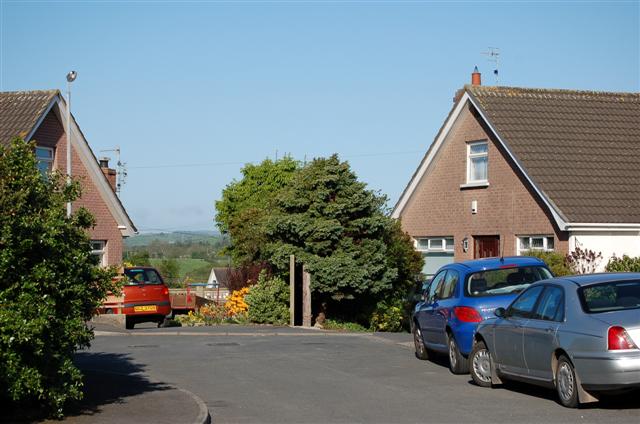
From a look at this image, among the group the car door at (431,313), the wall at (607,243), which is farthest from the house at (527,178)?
the car door at (431,313)

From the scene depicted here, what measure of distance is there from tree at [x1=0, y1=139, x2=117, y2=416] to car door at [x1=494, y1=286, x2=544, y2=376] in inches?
199

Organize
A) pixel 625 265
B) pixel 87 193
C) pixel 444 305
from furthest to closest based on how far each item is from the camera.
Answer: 1. pixel 87 193
2. pixel 625 265
3. pixel 444 305

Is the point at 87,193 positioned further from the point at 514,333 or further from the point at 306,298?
the point at 514,333

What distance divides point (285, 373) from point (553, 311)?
5269mm

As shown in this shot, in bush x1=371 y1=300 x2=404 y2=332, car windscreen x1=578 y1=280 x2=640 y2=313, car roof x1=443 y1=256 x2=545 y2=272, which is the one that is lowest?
bush x1=371 y1=300 x2=404 y2=332

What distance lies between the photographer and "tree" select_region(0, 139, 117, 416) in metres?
10.3

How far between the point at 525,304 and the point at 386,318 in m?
15.0

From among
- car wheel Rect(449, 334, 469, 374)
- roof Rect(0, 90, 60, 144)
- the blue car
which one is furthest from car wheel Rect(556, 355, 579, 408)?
roof Rect(0, 90, 60, 144)

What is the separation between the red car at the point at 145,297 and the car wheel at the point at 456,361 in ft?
51.3

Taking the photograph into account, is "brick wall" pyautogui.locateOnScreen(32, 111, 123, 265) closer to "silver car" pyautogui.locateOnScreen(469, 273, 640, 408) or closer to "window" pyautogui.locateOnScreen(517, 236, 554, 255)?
"window" pyautogui.locateOnScreen(517, 236, 554, 255)

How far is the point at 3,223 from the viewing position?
1053 centimetres

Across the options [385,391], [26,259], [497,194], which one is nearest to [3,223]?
[26,259]

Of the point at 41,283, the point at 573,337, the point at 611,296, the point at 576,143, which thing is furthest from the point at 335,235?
the point at 41,283

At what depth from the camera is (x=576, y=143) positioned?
29.7 metres
